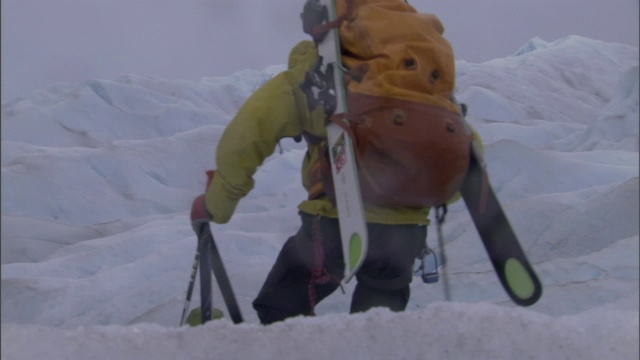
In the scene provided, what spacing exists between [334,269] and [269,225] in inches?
41.8

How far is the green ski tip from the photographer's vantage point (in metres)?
1.47

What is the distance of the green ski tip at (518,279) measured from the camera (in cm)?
147

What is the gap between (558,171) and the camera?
2365mm

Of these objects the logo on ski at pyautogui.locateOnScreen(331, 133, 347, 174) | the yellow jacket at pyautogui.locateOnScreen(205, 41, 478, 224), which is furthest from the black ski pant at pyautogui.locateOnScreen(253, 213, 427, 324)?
the logo on ski at pyautogui.locateOnScreen(331, 133, 347, 174)

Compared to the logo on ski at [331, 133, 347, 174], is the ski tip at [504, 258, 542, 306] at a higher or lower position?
lower

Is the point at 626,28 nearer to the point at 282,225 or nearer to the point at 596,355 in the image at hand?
the point at 596,355

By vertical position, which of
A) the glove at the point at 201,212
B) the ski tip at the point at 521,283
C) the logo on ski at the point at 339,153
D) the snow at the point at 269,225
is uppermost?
the logo on ski at the point at 339,153

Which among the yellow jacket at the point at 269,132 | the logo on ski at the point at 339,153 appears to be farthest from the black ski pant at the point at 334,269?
the logo on ski at the point at 339,153

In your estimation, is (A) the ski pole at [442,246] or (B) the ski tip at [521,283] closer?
(B) the ski tip at [521,283]

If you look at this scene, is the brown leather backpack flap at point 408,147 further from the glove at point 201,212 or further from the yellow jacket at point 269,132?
the glove at point 201,212

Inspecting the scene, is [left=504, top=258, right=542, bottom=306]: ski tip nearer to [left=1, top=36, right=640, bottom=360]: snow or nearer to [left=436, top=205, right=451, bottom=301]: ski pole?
[left=1, top=36, right=640, bottom=360]: snow

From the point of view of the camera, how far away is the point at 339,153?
1.46m

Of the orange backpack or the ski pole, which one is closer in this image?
the orange backpack

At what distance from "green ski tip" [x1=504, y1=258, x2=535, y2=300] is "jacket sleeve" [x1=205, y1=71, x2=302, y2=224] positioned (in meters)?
0.47
